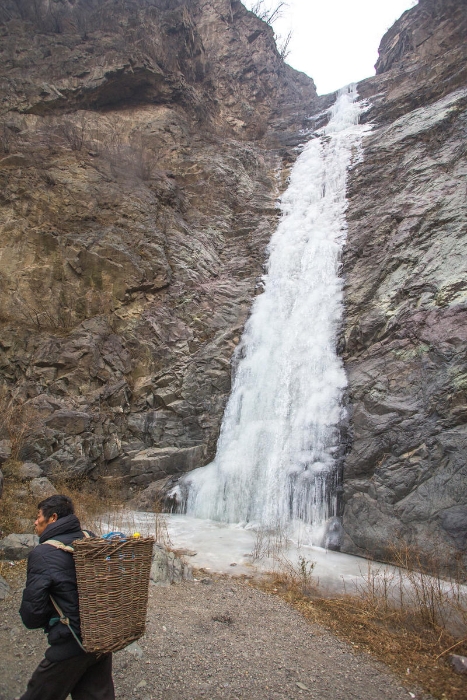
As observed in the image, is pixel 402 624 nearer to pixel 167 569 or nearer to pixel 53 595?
pixel 167 569

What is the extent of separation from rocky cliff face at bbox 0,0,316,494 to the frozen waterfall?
73cm

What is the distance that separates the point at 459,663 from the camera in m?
3.90

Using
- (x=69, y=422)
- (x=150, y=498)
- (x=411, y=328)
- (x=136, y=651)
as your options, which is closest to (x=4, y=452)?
(x=69, y=422)

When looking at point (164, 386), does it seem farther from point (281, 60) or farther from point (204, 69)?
point (281, 60)

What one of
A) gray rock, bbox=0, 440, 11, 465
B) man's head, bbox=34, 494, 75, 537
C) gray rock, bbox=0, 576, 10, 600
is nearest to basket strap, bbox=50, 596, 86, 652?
man's head, bbox=34, 494, 75, 537

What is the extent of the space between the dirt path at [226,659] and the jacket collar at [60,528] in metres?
1.74

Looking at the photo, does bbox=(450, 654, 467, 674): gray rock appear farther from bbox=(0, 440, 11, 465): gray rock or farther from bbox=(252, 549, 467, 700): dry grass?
bbox=(0, 440, 11, 465): gray rock

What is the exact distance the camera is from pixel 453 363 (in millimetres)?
8438

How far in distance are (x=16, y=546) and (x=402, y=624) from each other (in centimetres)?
519

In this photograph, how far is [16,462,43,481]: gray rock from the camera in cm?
891

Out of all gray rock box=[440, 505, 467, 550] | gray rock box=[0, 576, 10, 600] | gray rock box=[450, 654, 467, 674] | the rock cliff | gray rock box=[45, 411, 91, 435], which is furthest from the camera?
gray rock box=[45, 411, 91, 435]

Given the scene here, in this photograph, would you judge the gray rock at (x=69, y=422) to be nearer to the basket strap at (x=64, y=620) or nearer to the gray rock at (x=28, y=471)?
the gray rock at (x=28, y=471)

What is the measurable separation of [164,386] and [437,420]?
735cm

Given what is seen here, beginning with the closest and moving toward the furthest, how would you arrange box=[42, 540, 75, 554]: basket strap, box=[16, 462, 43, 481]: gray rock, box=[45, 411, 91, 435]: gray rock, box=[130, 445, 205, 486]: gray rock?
1. box=[42, 540, 75, 554]: basket strap
2. box=[16, 462, 43, 481]: gray rock
3. box=[45, 411, 91, 435]: gray rock
4. box=[130, 445, 205, 486]: gray rock
